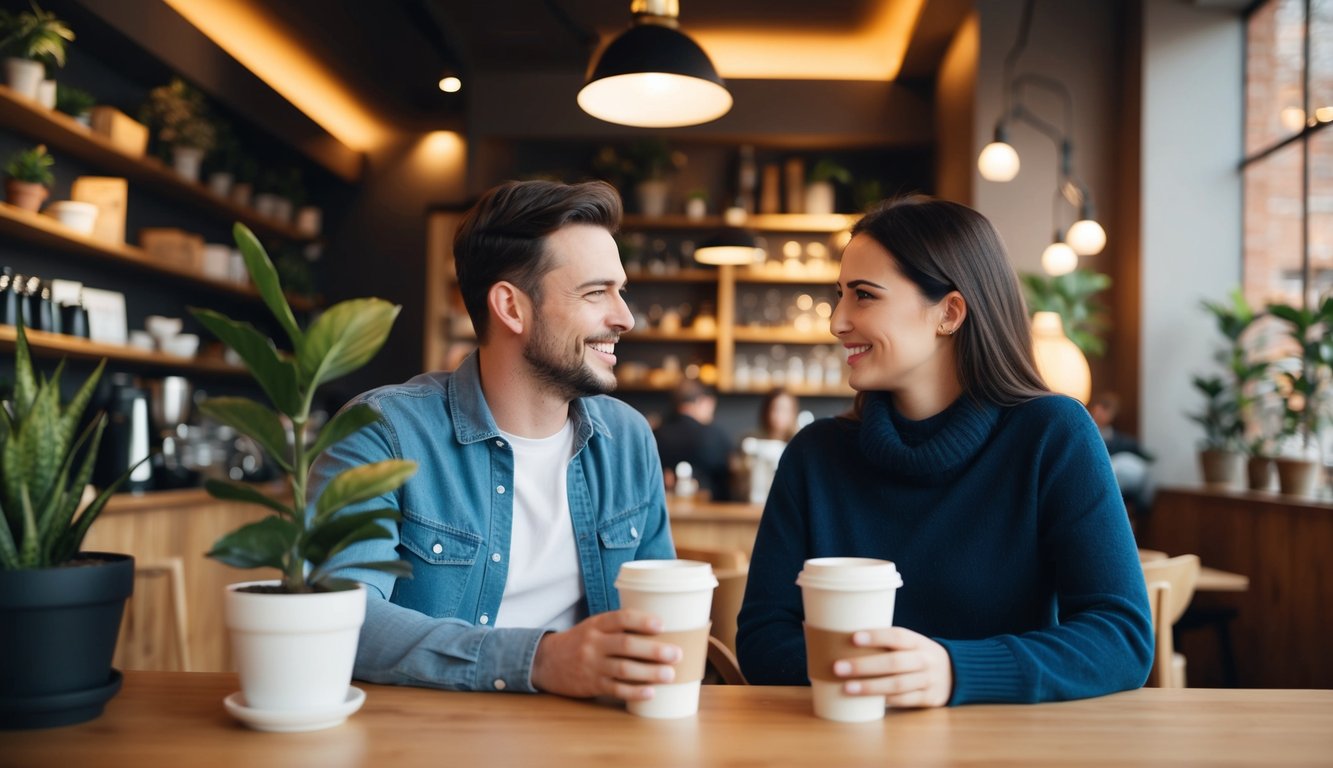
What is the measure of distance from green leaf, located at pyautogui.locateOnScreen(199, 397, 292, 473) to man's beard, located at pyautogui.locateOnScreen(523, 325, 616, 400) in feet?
2.57

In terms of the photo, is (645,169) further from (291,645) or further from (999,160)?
(291,645)

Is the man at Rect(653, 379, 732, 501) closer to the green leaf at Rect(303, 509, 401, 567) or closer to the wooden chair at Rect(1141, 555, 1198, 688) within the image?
the wooden chair at Rect(1141, 555, 1198, 688)

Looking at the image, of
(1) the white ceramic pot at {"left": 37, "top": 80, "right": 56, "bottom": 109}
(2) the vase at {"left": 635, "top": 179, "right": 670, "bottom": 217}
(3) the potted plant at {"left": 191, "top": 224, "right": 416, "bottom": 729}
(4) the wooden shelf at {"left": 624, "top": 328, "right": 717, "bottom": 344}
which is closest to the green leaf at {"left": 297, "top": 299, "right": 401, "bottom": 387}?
(3) the potted plant at {"left": 191, "top": 224, "right": 416, "bottom": 729}

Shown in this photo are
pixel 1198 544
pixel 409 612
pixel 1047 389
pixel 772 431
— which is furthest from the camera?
pixel 772 431

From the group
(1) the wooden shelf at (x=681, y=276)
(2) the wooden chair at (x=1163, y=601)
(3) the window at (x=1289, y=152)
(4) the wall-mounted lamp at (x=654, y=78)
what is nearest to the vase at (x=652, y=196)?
(1) the wooden shelf at (x=681, y=276)

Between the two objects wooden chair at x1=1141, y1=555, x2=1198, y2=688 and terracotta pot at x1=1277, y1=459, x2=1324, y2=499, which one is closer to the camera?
wooden chair at x1=1141, y1=555, x2=1198, y2=688

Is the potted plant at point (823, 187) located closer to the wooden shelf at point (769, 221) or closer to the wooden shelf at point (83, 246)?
the wooden shelf at point (769, 221)

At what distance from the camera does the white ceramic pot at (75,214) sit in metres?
4.47

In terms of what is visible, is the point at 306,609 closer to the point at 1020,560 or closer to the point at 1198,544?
the point at 1020,560

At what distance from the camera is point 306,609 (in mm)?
985

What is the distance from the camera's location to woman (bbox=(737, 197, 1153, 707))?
4.76ft

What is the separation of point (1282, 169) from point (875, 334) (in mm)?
4884

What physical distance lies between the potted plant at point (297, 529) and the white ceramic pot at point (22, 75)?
392cm

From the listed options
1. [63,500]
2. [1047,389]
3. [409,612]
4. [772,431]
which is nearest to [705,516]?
[772,431]
